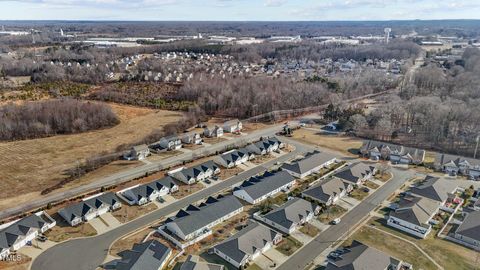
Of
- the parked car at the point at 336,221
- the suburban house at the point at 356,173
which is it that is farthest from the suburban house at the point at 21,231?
the suburban house at the point at 356,173

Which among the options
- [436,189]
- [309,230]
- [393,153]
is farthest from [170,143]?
[436,189]

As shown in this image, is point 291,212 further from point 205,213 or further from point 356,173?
point 356,173

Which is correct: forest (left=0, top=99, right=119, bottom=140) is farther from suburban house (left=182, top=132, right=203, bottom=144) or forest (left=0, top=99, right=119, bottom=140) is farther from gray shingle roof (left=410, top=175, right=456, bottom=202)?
gray shingle roof (left=410, top=175, right=456, bottom=202)

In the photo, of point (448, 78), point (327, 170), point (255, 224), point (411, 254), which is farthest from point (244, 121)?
point (448, 78)

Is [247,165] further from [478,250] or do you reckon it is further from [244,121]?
[478,250]

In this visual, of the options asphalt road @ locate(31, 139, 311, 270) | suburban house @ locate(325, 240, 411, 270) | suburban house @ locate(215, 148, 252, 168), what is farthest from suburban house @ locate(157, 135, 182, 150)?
suburban house @ locate(325, 240, 411, 270)
